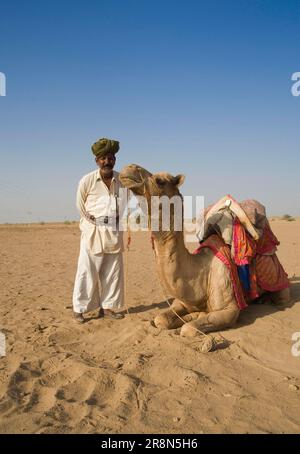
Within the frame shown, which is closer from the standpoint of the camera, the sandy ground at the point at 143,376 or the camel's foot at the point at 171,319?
the sandy ground at the point at 143,376

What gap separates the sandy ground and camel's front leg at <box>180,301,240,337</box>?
0.10m

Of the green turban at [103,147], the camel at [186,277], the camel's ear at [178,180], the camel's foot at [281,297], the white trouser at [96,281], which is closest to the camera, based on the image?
the camel at [186,277]

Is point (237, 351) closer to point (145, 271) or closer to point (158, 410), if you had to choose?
point (158, 410)

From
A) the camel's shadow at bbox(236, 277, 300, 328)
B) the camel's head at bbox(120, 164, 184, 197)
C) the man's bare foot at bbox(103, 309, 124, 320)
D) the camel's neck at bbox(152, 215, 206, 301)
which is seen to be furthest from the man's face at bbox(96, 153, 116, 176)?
the camel's shadow at bbox(236, 277, 300, 328)

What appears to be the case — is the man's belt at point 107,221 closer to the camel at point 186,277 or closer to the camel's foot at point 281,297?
the camel at point 186,277

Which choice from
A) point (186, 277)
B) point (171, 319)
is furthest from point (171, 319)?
point (186, 277)

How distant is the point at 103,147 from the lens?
5.32m

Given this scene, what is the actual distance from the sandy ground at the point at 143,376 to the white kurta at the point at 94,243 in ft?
1.31

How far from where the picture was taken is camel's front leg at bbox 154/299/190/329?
15.9 ft

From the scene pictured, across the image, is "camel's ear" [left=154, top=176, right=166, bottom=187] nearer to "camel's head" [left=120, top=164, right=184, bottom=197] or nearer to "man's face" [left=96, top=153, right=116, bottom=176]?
"camel's head" [left=120, top=164, right=184, bottom=197]

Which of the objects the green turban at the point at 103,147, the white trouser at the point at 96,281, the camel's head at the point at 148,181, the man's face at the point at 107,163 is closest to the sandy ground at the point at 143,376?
the white trouser at the point at 96,281

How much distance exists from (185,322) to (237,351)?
32.8 inches

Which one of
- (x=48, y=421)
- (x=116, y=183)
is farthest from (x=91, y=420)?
(x=116, y=183)

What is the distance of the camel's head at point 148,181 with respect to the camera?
3.95m
